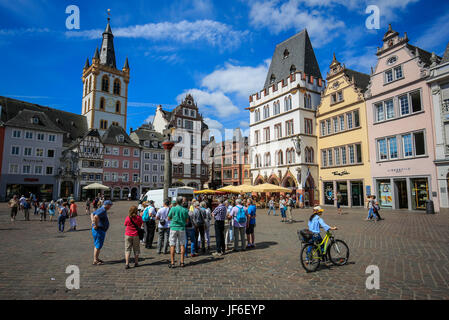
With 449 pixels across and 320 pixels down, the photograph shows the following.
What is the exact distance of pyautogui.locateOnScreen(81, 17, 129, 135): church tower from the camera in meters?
63.1

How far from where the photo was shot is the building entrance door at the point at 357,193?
27.2 m

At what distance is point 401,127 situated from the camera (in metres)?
23.5

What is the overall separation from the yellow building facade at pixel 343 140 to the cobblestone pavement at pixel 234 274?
1872 cm

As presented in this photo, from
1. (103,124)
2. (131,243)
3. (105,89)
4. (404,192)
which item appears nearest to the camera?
(131,243)

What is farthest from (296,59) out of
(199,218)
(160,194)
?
(199,218)

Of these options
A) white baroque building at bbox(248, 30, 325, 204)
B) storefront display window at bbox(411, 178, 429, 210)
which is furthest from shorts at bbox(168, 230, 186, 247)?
white baroque building at bbox(248, 30, 325, 204)

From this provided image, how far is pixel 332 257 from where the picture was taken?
23.2 feet

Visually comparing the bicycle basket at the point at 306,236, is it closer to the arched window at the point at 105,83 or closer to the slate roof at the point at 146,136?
the slate roof at the point at 146,136

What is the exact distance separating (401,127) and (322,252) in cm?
2179

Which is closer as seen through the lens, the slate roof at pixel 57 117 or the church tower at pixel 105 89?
the slate roof at pixel 57 117

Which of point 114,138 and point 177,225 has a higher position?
point 114,138

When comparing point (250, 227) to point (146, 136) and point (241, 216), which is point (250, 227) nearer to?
point (241, 216)

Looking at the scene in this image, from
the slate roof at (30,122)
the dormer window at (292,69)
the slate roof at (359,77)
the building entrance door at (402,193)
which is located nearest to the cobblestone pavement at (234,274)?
the building entrance door at (402,193)

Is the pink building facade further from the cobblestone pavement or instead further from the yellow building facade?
the cobblestone pavement
